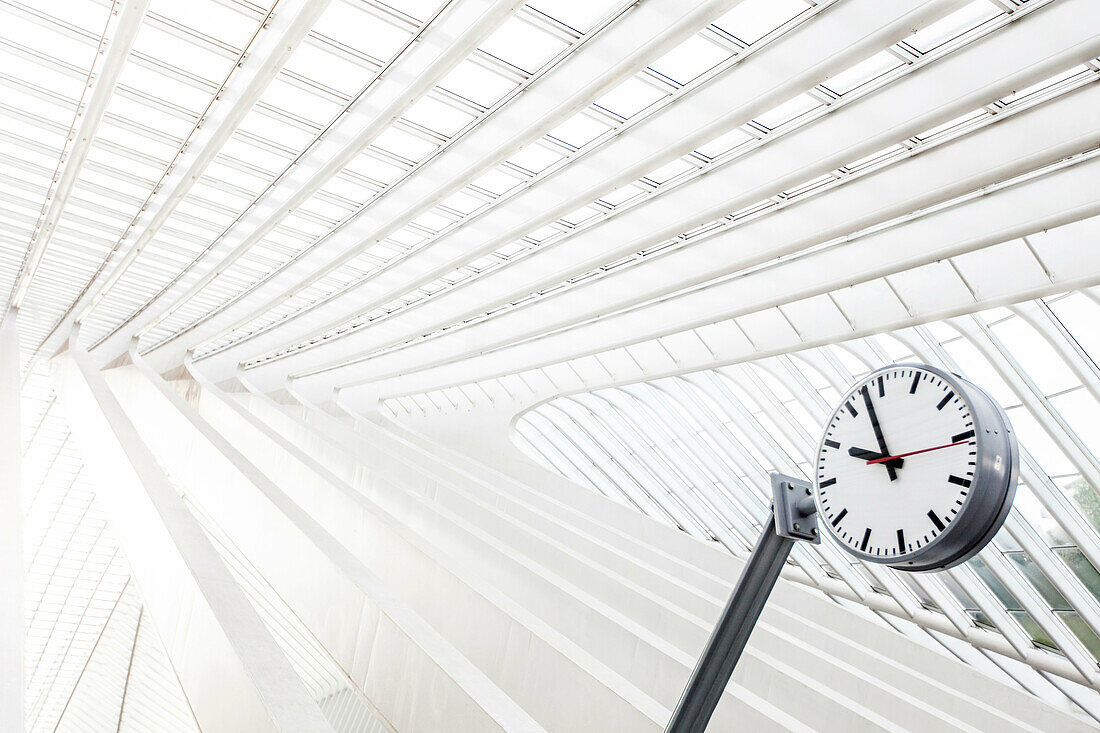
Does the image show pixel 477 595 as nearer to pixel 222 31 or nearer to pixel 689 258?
pixel 689 258

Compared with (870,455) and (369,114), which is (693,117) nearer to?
(369,114)

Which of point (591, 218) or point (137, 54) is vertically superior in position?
point (591, 218)

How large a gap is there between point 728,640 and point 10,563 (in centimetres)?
756

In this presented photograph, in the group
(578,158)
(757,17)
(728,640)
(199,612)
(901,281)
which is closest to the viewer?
(728,640)

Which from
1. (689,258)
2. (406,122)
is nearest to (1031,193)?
(689,258)

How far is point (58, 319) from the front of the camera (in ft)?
75.5

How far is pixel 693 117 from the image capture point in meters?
8.39

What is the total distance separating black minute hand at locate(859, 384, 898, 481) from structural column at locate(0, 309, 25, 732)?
488 centimetres

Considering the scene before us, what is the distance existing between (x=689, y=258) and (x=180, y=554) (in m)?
7.51

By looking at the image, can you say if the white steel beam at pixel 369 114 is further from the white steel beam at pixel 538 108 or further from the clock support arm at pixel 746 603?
the clock support arm at pixel 746 603

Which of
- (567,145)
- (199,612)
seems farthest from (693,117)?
(199,612)

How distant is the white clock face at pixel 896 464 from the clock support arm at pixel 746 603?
0.79ft

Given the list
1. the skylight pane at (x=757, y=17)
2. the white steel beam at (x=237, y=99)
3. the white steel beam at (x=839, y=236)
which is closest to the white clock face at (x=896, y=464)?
the skylight pane at (x=757, y=17)

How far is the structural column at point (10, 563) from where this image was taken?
507cm
